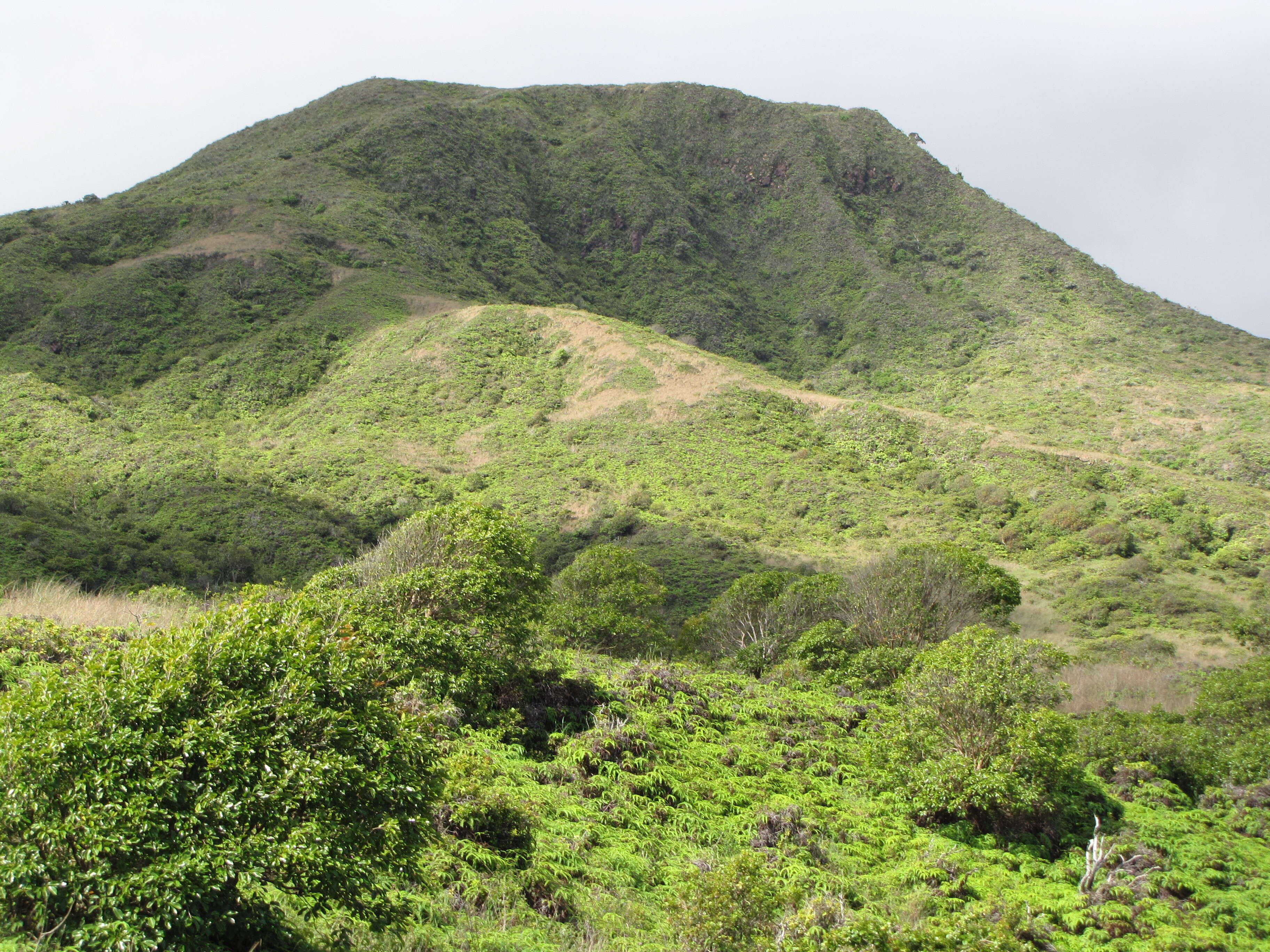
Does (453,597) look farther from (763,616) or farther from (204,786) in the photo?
(763,616)

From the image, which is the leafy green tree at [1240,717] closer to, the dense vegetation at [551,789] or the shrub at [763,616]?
the dense vegetation at [551,789]

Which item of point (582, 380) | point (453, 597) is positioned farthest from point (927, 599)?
point (582, 380)

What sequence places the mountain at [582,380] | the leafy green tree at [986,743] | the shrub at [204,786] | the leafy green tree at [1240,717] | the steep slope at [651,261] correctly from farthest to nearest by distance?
the steep slope at [651,261]
the mountain at [582,380]
the leafy green tree at [1240,717]
the leafy green tree at [986,743]
the shrub at [204,786]

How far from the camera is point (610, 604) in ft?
77.3

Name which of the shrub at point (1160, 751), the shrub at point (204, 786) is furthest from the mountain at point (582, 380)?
the shrub at point (204, 786)

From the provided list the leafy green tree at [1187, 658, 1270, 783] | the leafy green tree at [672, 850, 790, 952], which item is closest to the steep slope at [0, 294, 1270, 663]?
the leafy green tree at [1187, 658, 1270, 783]

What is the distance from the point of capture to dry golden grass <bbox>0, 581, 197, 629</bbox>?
12320 mm

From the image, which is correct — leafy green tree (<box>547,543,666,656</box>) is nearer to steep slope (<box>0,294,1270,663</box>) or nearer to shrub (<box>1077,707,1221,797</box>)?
steep slope (<box>0,294,1270,663</box>)

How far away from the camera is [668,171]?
397 feet

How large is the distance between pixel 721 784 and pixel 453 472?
4104cm

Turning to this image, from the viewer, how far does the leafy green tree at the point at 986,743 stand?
12469 millimetres

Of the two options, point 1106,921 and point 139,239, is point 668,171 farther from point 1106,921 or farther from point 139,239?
point 1106,921

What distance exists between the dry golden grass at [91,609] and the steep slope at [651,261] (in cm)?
4568

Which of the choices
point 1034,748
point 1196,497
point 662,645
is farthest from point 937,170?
point 1034,748
